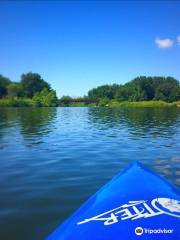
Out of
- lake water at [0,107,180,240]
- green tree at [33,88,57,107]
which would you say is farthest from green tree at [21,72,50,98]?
lake water at [0,107,180,240]

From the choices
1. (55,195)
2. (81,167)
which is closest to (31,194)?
(55,195)

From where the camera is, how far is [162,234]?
385 centimetres

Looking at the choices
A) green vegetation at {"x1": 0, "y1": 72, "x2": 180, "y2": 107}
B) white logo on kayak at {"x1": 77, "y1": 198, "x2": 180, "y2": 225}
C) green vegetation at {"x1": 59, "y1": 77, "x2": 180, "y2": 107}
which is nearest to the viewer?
white logo on kayak at {"x1": 77, "y1": 198, "x2": 180, "y2": 225}

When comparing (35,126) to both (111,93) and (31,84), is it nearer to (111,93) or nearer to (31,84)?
(31,84)

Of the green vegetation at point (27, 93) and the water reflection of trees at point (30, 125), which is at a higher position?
the green vegetation at point (27, 93)

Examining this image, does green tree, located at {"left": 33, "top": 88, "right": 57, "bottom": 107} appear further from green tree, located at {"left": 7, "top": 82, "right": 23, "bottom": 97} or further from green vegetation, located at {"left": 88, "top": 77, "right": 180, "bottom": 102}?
green vegetation, located at {"left": 88, "top": 77, "right": 180, "bottom": 102}

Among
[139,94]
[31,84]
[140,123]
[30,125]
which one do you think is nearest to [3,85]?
[31,84]

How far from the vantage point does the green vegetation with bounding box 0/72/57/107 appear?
117006mm

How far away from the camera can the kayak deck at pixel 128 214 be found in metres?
3.94

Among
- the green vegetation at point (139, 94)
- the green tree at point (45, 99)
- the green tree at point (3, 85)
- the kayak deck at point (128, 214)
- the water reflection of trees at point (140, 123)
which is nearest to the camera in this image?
the kayak deck at point (128, 214)

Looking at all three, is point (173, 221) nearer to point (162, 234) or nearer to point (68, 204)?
point (162, 234)

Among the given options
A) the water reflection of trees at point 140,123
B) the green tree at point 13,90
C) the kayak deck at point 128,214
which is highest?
the green tree at point 13,90

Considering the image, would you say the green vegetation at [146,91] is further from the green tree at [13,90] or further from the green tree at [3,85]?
the green tree at [3,85]

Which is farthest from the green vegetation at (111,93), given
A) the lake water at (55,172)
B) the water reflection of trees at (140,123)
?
the lake water at (55,172)
